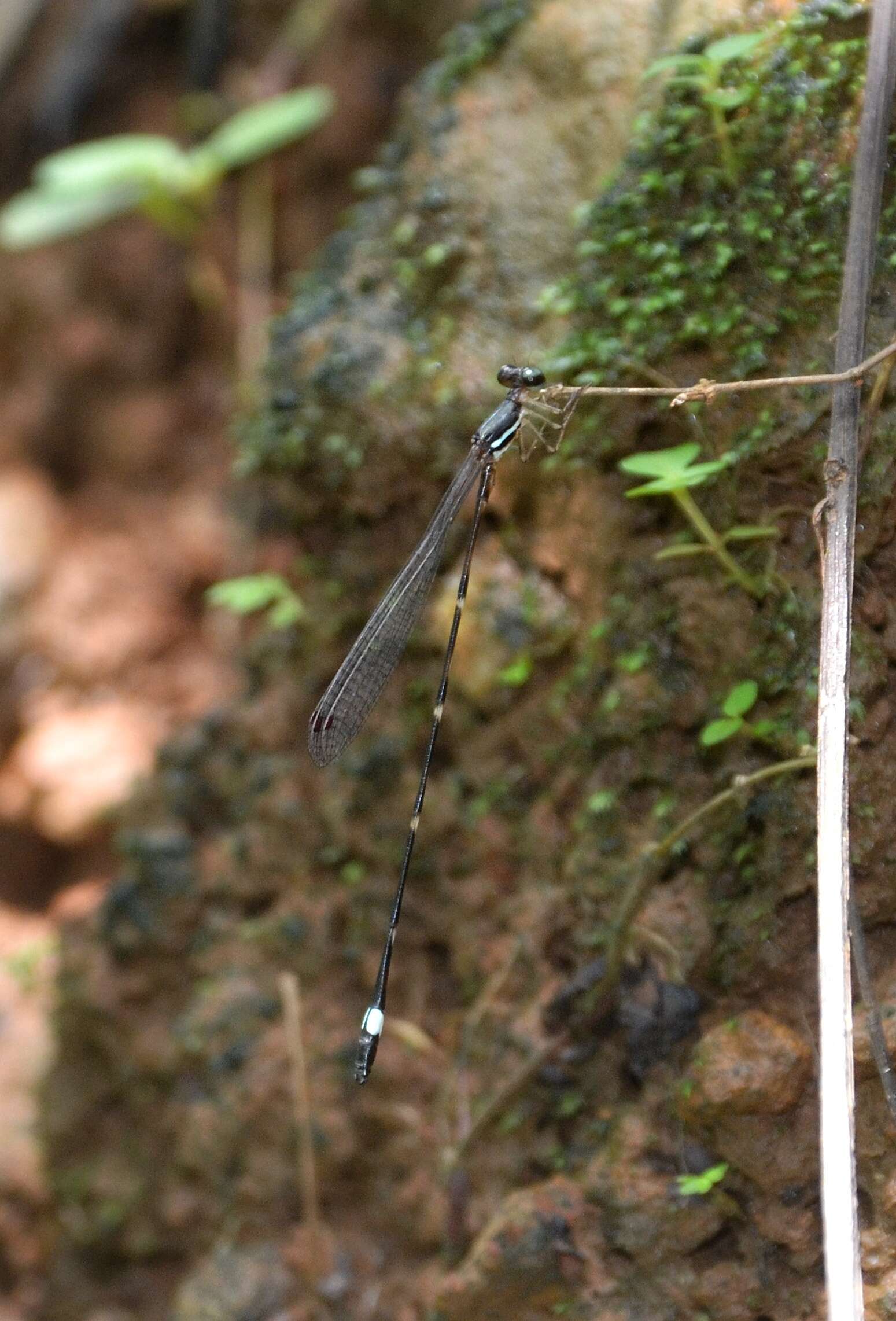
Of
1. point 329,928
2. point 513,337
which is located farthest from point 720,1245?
point 513,337

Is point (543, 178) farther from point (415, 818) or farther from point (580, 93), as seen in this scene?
point (415, 818)

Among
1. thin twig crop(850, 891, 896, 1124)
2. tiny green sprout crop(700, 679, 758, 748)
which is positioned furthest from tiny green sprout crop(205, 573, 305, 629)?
thin twig crop(850, 891, 896, 1124)

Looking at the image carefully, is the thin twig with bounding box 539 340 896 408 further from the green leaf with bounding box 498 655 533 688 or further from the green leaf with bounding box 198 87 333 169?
the green leaf with bounding box 198 87 333 169

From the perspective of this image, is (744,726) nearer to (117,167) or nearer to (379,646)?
(379,646)

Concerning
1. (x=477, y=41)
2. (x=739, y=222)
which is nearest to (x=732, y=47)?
(x=739, y=222)

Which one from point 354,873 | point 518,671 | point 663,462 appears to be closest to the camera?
point 663,462

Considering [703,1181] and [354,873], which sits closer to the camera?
[703,1181]
